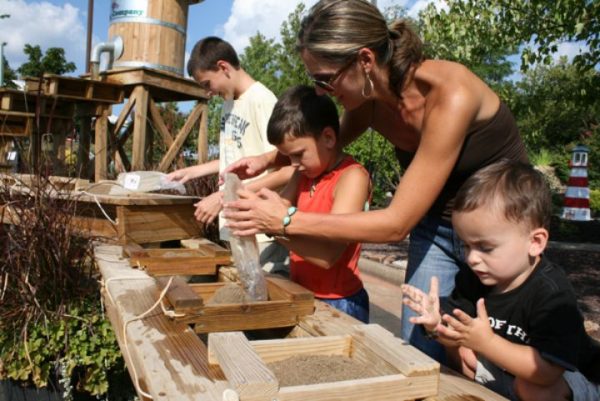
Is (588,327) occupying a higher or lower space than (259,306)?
lower

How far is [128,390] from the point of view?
2859mm

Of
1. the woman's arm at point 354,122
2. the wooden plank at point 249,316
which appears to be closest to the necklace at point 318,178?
the woman's arm at point 354,122

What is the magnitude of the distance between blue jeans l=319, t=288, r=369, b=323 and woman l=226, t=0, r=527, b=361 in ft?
0.63

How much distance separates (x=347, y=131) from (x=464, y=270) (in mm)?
861

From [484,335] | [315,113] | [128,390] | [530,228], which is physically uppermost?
[315,113]

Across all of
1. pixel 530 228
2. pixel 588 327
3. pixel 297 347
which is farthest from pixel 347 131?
pixel 588 327

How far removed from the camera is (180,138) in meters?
6.75

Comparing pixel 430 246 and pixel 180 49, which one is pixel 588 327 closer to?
pixel 430 246

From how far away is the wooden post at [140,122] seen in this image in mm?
6534

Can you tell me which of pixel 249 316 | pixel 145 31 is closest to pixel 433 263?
pixel 249 316

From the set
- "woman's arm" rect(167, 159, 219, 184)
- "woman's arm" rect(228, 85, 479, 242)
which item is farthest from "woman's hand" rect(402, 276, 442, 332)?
"woman's arm" rect(167, 159, 219, 184)

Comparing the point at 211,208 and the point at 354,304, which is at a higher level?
the point at 211,208

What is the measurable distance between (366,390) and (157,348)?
57cm

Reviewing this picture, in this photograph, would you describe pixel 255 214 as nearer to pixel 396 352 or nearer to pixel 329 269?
pixel 329 269
